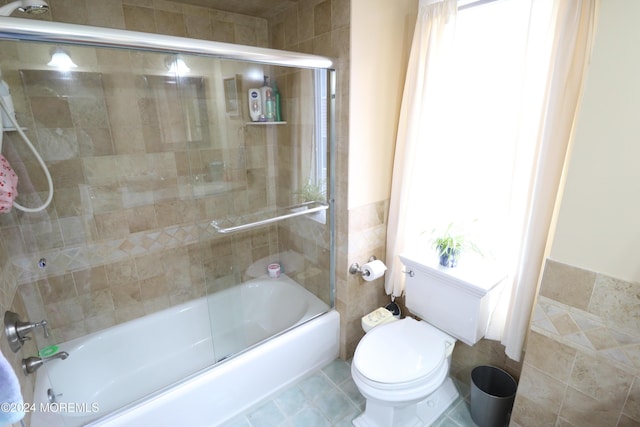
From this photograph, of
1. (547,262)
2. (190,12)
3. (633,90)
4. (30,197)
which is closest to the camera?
(633,90)

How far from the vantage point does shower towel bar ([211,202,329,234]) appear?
2.00 m

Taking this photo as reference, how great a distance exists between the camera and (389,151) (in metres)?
1.95

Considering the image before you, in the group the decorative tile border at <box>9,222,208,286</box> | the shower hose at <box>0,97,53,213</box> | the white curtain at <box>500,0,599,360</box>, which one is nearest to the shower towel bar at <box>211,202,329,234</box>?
the decorative tile border at <box>9,222,208,286</box>

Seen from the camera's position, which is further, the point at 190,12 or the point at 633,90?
the point at 190,12

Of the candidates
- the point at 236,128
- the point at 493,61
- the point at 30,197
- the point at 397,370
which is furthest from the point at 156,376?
the point at 493,61

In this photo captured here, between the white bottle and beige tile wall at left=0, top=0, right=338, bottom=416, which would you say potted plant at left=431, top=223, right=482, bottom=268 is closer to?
beige tile wall at left=0, top=0, right=338, bottom=416

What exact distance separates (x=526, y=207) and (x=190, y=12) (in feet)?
7.04

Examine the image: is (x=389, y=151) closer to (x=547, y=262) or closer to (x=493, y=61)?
(x=493, y=61)

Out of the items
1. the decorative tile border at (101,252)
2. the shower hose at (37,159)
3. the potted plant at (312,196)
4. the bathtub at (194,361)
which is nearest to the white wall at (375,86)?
the potted plant at (312,196)

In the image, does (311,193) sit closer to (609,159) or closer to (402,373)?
(402,373)

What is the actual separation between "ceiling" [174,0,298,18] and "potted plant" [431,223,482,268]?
5.29ft

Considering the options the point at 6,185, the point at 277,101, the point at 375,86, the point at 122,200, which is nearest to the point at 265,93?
the point at 277,101

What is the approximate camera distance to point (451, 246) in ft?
5.46

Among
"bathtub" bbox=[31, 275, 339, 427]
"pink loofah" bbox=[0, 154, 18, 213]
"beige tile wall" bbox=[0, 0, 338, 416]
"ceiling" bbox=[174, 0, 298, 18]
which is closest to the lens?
"pink loofah" bbox=[0, 154, 18, 213]
